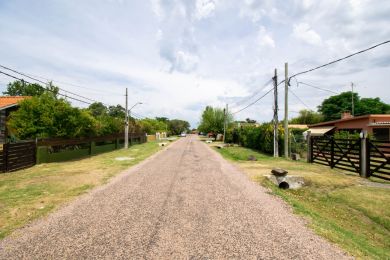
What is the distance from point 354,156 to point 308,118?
214ft

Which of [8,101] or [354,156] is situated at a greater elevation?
[8,101]

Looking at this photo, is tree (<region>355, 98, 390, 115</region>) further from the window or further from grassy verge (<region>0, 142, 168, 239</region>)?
grassy verge (<region>0, 142, 168, 239</region>)

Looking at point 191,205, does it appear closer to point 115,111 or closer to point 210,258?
point 210,258

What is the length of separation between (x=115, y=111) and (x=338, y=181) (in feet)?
299

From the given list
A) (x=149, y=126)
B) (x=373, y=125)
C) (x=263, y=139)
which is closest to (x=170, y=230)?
(x=263, y=139)

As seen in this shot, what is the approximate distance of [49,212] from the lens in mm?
6941

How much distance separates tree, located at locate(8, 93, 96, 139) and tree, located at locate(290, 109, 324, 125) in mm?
69909

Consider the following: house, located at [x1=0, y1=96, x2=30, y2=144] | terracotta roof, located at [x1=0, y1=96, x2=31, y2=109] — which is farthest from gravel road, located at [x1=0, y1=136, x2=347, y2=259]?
terracotta roof, located at [x1=0, y1=96, x2=31, y2=109]

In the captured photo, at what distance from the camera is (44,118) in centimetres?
1847

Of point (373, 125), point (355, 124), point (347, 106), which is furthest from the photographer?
point (347, 106)

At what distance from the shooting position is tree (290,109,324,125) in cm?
7631

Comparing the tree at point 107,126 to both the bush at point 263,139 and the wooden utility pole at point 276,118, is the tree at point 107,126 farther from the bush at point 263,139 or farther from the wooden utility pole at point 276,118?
the wooden utility pole at point 276,118

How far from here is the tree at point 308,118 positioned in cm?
→ 7631

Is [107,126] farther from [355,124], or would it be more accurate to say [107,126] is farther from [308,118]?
[308,118]
